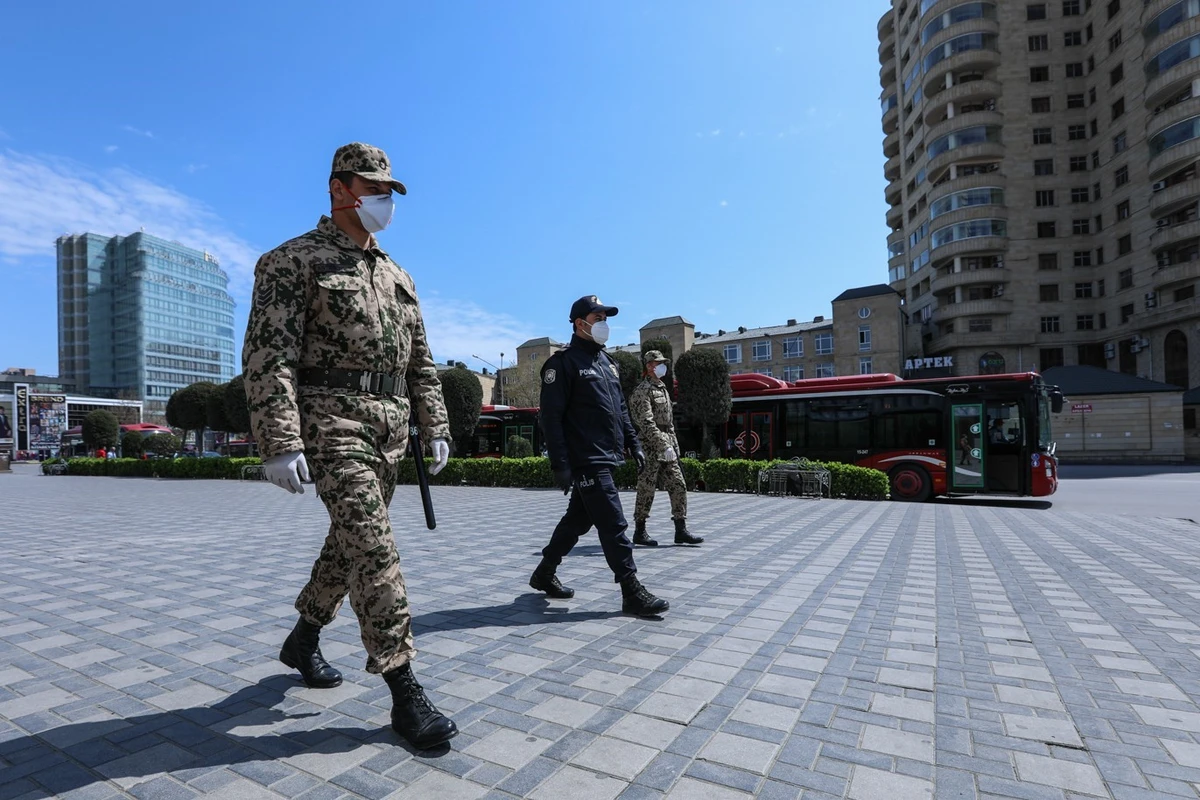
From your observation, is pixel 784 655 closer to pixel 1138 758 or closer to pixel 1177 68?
pixel 1138 758

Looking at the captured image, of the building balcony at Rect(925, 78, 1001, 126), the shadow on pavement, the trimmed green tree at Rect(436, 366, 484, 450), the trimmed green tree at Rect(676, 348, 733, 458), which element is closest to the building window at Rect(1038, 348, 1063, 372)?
the building balcony at Rect(925, 78, 1001, 126)

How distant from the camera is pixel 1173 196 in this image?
3709 cm

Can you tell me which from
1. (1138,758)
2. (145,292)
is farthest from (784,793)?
(145,292)

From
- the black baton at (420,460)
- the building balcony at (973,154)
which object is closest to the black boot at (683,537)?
the black baton at (420,460)

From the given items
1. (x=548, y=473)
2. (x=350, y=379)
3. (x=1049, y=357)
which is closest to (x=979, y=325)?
(x=1049, y=357)

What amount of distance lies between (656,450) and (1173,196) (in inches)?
1779

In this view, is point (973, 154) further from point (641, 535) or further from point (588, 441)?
point (588, 441)

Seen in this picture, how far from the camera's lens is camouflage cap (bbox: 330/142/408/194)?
288 cm

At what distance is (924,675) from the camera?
3.30 metres

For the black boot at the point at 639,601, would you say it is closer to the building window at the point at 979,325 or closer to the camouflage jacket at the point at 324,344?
the camouflage jacket at the point at 324,344

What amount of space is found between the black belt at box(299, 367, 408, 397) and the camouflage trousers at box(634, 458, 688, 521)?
4.70 meters

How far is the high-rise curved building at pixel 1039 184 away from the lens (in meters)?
41.4

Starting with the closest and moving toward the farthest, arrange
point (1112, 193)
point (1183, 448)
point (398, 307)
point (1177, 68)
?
point (398, 307), point (1183, 448), point (1177, 68), point (1112, 193)

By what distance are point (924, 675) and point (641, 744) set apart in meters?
1.66
